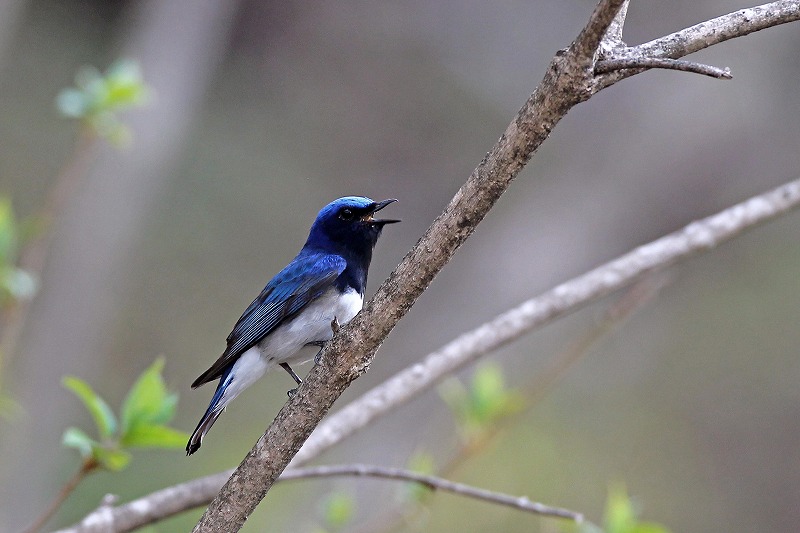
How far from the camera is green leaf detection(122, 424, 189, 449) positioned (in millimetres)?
2420

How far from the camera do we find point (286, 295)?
392cm

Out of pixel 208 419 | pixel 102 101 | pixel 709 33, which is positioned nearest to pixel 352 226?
pixel 208 419

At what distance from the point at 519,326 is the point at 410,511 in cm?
76

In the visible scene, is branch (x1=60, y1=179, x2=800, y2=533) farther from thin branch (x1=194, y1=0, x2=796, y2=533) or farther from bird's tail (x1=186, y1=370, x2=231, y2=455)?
thin branch (x1=194, y1=0, x2=796, y2=533)

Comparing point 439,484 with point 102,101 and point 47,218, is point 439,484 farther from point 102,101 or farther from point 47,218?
point 102,101

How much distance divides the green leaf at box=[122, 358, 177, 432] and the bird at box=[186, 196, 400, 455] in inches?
38.6

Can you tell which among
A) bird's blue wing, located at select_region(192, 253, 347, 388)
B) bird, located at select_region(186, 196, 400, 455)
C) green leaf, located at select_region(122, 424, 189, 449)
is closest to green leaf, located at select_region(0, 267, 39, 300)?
green leaf, located at select_region(122, 424, 189, 449)

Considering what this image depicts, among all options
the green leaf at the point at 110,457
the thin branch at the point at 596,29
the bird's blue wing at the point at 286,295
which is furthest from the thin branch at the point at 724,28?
the bird's blue wing at the point at 286,295

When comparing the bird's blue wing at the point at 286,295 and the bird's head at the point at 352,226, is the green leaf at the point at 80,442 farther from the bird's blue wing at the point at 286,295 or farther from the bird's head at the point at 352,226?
the bird's head at the point at 352,226

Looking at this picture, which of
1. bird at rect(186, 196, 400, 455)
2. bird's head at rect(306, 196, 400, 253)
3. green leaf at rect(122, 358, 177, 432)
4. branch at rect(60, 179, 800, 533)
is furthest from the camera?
bird's head at rect(306, 196, 400, 253)

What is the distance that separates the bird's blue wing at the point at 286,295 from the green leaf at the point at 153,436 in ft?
3.98

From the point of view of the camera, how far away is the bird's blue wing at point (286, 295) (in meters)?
3.78

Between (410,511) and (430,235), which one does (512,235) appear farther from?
(430,235)

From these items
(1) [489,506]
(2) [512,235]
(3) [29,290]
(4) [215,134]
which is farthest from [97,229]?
(4) [215,134]
